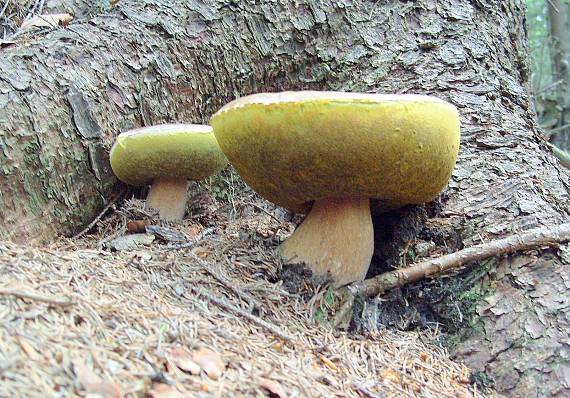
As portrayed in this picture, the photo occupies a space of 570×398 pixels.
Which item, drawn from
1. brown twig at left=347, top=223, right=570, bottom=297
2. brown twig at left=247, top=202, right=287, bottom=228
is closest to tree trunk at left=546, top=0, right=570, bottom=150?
brown twig at left=247, top=202, right=287, bottom=228

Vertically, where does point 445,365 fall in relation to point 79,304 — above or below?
below

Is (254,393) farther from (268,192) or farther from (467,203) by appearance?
(467,203)

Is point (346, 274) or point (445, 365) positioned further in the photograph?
point (346, 274)

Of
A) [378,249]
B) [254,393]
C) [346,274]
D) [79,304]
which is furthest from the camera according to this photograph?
[378,249]

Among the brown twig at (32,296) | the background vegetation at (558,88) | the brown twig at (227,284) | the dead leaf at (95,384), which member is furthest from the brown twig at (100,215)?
the background vegetation at (558,88)

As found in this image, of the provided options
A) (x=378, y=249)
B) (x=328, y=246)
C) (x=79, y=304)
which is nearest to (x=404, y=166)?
(x=328, y=246)

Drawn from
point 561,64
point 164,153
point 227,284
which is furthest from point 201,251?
point 561,64

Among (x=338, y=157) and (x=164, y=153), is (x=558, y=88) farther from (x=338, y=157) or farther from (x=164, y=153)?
(x=338, y=157)
